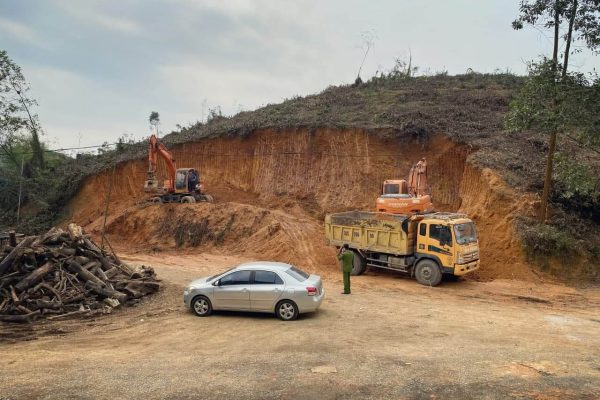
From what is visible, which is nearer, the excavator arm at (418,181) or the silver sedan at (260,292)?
the silver sedan at (260,292)

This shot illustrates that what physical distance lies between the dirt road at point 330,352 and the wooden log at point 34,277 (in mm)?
1450

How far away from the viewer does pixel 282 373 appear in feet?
28.3

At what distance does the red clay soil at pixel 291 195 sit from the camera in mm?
21766

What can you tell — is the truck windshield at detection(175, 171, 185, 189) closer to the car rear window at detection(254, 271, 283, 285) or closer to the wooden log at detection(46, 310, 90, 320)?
the wooden log at detection(46, 310, 90, 320)

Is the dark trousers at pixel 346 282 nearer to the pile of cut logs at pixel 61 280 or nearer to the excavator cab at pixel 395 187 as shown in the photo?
the pile of cut logs at pixel 61 280

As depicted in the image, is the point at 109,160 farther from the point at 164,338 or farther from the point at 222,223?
the point at 164,338

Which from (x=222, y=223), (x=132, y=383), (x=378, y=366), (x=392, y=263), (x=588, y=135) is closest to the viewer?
(x=132, y=383)

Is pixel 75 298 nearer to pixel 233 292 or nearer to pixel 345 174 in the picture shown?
pixel 233 292

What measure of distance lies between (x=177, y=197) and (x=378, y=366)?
914 inches

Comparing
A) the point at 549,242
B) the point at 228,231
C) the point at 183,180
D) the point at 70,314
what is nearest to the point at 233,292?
the point at 70,314

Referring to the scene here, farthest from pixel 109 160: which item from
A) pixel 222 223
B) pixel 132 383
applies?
pixel 132 383

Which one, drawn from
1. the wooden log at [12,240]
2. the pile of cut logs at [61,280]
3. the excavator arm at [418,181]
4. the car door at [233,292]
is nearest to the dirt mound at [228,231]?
the excavator arm at [418,181]

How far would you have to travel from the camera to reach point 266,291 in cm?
1257

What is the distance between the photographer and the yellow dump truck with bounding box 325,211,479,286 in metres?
17.0
